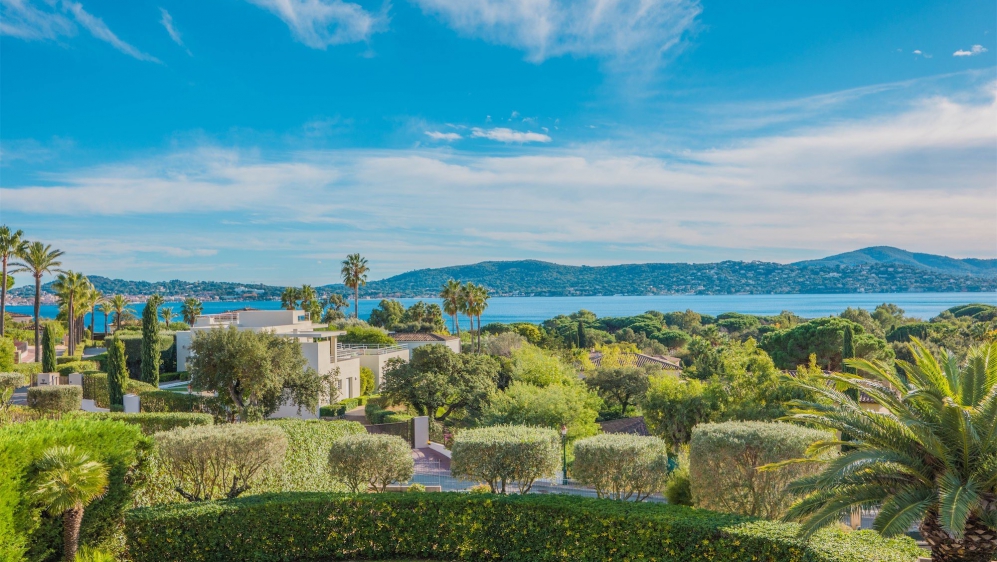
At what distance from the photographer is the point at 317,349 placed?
28688 mm

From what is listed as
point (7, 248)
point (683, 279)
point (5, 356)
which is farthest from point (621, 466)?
point (683, 279)

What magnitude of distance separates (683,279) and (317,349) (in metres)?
154

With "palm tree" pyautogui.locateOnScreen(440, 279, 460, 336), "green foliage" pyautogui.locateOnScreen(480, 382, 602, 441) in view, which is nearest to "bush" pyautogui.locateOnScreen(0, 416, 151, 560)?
"green foliage" pyautogui.locateOnScreen(480, 382, 602, 441)

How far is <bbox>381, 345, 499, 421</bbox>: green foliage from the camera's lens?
3077cm

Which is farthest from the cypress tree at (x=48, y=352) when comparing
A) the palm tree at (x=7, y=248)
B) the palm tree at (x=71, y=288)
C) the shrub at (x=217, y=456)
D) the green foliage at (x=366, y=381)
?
the shrub at (x=217, y=456)

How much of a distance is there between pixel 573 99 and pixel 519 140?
127 inches

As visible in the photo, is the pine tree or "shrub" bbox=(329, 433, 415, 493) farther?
the pine tree

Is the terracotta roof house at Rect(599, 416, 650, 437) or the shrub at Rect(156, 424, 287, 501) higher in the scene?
the shrub at Rect(156, 424, 287, 501)

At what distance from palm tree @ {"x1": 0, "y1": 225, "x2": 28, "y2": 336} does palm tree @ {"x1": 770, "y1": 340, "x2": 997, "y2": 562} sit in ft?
158

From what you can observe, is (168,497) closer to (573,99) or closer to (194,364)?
(194,364)

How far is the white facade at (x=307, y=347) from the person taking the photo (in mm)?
28484

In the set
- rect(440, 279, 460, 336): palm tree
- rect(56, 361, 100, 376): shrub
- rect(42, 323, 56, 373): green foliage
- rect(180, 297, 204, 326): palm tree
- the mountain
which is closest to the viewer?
rect(56, 361, 100, 376): shrub

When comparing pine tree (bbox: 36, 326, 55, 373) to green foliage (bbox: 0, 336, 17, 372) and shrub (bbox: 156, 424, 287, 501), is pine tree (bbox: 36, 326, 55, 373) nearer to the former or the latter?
green foliage (bbox: 0, 336, 17, 372)

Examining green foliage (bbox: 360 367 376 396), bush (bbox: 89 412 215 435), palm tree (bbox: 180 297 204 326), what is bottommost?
green foliage (bbox: 360 367 376 396)
